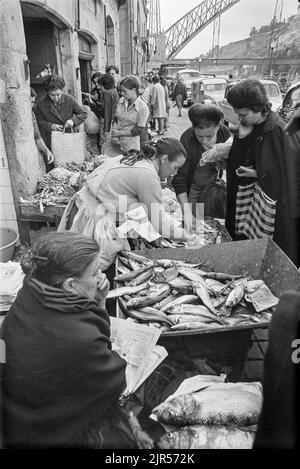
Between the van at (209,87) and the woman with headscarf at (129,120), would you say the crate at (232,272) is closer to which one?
the woman with headscarf at (129,120)

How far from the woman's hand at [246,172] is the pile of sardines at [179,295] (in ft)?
→ 3.56

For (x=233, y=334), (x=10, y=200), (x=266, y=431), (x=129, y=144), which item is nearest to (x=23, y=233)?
(x=10, y=200)

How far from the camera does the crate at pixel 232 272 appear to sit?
245 centimetres

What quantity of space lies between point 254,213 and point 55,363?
275cm

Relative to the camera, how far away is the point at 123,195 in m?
3.29

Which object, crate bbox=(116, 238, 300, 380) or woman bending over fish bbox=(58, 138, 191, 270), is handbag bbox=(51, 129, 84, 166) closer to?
woman bending over fish bbox=(58, 138, 191, 270)

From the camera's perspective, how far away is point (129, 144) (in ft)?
22.3

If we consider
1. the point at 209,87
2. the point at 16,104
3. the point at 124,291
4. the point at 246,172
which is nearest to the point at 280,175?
the point at 246,172

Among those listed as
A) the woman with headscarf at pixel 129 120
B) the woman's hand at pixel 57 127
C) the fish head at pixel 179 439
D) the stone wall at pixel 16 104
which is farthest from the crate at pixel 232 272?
the woman with headscarf at pixel 129 120

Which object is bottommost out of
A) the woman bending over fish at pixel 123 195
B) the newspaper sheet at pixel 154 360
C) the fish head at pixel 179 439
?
the fish head at pixel 179 439

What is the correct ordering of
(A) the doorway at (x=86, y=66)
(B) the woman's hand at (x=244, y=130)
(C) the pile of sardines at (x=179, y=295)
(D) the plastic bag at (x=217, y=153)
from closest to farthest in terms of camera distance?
1. (C) the pile of sardines at (x=179, y=295)
2. (B) the woman's hand at (x=244, y=130)
3. (D) the plastic bag at (x=217, y=153)
4. (A) the doorway at (x=86, y=66)

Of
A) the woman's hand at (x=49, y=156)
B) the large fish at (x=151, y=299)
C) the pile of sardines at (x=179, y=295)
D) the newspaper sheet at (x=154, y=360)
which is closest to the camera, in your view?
the newspaper sheet at (x=154, y=360)

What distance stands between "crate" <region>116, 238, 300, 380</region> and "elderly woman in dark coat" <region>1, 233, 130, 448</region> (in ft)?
2.33

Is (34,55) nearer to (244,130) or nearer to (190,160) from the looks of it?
(190,160)
